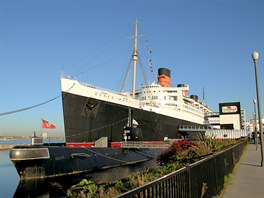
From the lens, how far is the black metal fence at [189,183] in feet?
11.3

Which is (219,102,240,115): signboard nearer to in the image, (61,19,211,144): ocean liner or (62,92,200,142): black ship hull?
(61,19,211,144): ocean liner

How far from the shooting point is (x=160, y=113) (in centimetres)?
4266

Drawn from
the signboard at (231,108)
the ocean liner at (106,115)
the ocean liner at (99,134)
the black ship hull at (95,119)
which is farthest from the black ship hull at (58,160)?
Answer: the signboard at (231,108)

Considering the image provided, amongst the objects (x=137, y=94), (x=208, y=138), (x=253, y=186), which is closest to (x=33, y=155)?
(x=208, y=138)

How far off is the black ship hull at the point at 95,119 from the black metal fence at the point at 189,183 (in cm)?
2319

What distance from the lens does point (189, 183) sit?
5.30m

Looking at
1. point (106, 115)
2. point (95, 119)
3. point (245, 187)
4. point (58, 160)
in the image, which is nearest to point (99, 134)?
point (95, 119)

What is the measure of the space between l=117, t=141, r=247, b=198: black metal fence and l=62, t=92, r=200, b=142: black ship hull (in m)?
23.2

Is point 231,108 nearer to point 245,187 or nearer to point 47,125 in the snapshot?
point 47,125

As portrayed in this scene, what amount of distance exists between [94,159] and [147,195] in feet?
69.7

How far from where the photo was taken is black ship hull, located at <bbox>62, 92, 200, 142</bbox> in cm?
3044

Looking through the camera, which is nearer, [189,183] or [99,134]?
[189,183]

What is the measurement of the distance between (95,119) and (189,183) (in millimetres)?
27301

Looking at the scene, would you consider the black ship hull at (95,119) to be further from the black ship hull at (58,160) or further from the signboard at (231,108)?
the signboard at (231,108)
